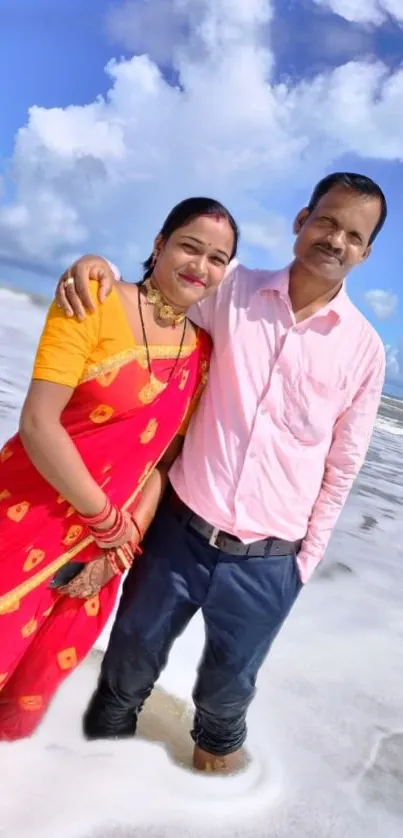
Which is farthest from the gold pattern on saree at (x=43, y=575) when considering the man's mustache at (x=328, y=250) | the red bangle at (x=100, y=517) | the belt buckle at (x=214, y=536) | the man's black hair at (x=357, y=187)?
the man's black hair at (x=357, y=187)

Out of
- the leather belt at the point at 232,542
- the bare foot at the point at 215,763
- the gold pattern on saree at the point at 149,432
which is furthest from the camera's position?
the bare foot at the point at 215,763

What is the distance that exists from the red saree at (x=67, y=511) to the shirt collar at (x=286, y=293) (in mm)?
219

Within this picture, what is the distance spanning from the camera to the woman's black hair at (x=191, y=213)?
5.86ft

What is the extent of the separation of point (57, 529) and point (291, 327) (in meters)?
0.77

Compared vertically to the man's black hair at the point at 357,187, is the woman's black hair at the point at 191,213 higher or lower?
lower

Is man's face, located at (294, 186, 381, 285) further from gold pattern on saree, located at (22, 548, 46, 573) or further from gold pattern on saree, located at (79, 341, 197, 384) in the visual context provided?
gold pattern on saree, located at (22, 548, 46, 573)

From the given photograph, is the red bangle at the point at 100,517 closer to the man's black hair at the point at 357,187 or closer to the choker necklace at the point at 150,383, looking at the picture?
the choker necklace at the point at 150,383

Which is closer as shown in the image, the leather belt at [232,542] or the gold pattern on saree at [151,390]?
the gold pattern on saree at [151,390]

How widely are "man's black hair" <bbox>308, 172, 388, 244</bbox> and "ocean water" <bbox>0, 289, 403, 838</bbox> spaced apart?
5.02ft

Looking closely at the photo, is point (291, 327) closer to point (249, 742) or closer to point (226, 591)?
point (226, 591)

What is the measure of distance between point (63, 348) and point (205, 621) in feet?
2.93

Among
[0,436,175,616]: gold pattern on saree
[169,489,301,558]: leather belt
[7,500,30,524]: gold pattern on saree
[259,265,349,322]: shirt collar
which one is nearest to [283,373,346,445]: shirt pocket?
[259,265,349,322]: shirt collar

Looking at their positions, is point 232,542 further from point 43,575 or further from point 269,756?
point 269,756

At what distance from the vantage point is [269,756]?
226cm
